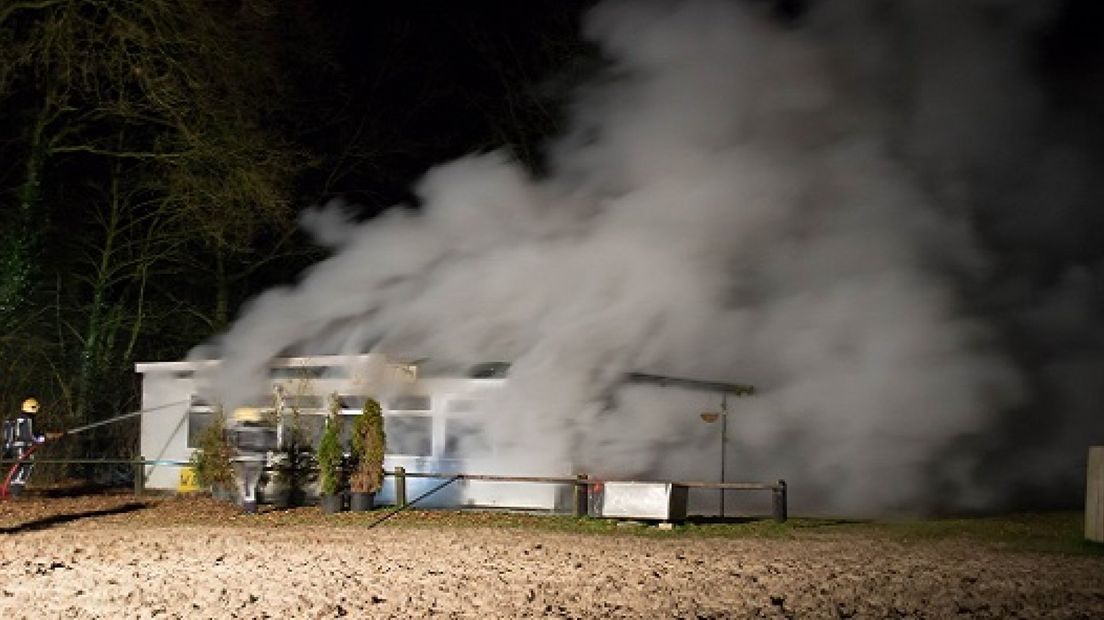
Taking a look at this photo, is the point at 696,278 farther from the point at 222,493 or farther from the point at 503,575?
the point at 222,493

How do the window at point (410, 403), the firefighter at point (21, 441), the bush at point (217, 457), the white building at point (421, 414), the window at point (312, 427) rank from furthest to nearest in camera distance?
the window at point (312, 427), the window at point (410, 403), the firefighter at point (21, 441), the bush at point (217, 457), the white building at point (421, 414)

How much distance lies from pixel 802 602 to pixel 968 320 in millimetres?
8676

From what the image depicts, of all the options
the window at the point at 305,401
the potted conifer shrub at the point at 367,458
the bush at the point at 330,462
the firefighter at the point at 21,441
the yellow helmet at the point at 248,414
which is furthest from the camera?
the yellow helmet at the point at 248,414

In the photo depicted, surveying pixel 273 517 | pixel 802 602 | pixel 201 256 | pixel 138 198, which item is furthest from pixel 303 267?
pixel 802 602

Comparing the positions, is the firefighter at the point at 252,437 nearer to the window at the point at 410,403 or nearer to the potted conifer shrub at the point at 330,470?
the window at the point at 410,403

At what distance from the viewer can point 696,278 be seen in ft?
52.0

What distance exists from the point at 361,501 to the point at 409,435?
3018mm

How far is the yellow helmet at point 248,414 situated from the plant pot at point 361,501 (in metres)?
4.42

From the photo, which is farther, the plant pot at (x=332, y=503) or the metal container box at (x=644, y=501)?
the plant pot at (x=332, y=503)

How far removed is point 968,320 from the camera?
17859 millimetres

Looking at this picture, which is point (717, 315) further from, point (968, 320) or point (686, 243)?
point (968, 320)

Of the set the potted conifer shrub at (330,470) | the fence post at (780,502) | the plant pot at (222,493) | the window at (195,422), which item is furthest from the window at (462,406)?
the window at (195,422)

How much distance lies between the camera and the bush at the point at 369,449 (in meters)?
19.5

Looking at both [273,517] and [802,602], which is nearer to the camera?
[802,602]
